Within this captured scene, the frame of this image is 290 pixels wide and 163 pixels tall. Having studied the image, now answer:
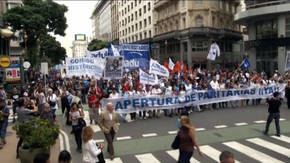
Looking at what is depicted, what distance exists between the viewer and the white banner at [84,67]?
18.1 metres

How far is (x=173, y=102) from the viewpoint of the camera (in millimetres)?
15719

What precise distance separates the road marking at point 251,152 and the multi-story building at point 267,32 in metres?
29.1

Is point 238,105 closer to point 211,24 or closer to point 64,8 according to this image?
point 211,24

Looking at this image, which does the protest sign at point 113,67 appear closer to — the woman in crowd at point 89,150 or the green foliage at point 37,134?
the green foliage at point 37,134

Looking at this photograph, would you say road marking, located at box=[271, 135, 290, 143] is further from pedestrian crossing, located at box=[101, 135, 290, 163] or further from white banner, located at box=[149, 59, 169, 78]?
white banner, located at box=[149, 59, 169, 78]

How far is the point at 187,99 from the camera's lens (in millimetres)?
16219

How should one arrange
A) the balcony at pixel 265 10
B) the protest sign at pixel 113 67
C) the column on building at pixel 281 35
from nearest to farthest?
the protest sign at pixel 113 67
the balcony at pixel 265 10
the column on building at pixel 281 35

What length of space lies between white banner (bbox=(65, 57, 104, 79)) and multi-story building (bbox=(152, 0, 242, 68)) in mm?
31597

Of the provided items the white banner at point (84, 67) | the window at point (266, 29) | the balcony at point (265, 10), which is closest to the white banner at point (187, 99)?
the white banner at point (84, 67)

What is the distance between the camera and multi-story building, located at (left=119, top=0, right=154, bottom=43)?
64.1m

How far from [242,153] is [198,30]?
39931 mm

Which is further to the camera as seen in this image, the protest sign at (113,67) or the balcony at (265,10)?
the balcony at (265,10)

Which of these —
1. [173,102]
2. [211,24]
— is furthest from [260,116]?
[211,24]

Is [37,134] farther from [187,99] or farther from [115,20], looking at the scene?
[115,20]
